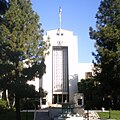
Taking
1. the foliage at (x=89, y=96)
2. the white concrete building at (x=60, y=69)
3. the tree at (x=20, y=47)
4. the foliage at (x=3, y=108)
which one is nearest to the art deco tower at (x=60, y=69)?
the white concrete building at (x=60, y=69)

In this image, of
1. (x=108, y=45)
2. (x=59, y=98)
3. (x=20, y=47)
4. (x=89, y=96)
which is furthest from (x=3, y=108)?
(x=59, y=98)

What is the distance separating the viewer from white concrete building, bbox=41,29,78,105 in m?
63.2

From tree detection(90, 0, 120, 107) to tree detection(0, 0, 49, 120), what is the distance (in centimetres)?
532

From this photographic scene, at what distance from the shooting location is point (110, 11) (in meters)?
32.7

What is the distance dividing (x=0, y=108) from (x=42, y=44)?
40.7 ft

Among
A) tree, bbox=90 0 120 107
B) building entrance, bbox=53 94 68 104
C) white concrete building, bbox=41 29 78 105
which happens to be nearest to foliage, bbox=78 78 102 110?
white concrete building, bbox=41 29 78 105

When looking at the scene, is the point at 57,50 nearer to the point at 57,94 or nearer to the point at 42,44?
the point at 57,94

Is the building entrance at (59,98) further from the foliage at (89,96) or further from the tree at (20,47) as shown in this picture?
the tree at (20,47)

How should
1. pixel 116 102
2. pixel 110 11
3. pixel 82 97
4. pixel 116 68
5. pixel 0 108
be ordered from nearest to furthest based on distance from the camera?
pixel 116 68 → pixel 110 11 → pixel 0 108 → pixel 116 102 → pixel 82 97

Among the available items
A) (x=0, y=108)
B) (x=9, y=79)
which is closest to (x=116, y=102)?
(x=0, y=108)

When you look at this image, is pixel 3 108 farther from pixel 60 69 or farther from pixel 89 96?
pixel 60 69

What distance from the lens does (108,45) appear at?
31.9 meters

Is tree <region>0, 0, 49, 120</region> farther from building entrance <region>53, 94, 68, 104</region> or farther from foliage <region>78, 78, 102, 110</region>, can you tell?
building entrance <region>53, 94, 68, 104</region>

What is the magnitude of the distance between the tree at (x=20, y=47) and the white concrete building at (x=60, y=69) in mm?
29784
